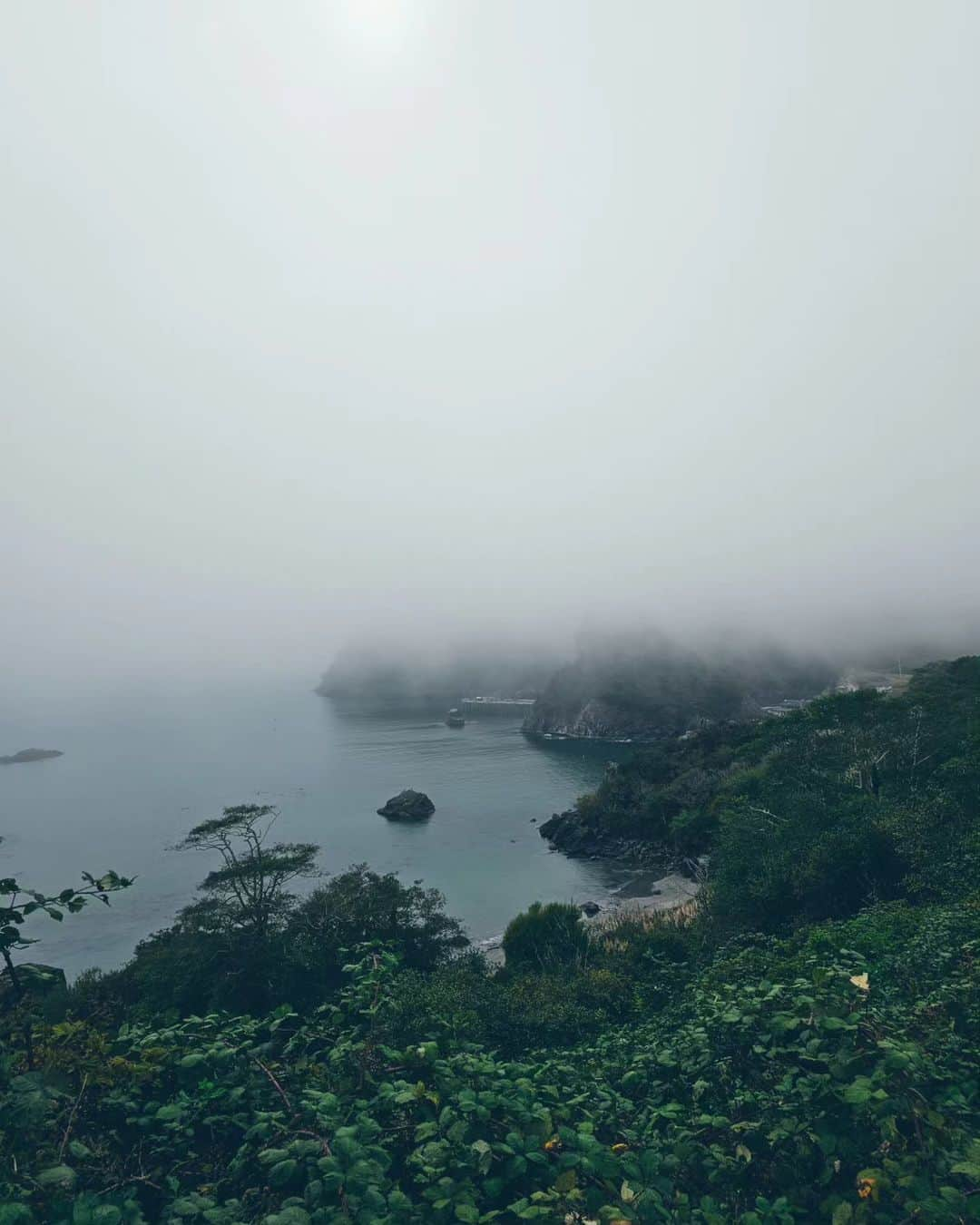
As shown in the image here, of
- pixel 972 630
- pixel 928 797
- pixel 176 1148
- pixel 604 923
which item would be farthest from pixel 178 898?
pixel 972 630

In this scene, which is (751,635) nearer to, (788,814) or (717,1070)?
(788,814)

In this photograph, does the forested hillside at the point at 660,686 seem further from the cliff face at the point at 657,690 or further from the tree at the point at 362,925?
the tree at the point at 362,925

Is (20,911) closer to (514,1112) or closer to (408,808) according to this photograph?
(514,1112)

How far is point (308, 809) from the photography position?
276 feet

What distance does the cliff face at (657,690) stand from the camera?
443 ft

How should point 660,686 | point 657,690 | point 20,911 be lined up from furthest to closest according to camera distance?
1. point 660,686
2. point 657,690
3. point 20,911

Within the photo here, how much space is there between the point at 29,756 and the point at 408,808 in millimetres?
107510

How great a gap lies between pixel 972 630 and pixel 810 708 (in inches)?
6928

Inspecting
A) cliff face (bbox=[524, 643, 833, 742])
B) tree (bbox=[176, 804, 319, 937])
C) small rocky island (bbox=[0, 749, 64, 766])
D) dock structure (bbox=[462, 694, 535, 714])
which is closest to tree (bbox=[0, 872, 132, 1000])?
tree (bbox=[176, 804, 319, 937])

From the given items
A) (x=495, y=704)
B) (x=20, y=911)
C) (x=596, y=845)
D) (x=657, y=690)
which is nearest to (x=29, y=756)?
(x=495, y=704)

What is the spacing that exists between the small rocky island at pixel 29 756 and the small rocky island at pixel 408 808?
98.9m

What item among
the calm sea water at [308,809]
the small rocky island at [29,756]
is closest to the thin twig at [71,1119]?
the calm sea water at [308,809]

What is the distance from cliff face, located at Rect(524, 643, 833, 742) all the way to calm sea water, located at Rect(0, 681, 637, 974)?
11.5 m

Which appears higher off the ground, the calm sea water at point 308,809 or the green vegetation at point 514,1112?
the green vegetation at point 514,1112
